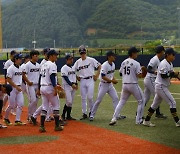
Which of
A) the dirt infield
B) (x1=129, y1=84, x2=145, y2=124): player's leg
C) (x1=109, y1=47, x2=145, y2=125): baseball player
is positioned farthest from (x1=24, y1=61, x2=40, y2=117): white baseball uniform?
(x1=129, y1=84, x2=145, y2=124): player's leg

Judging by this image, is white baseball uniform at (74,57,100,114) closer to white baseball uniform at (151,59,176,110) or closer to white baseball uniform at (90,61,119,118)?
white baseball uniform at (90,61,119,118)

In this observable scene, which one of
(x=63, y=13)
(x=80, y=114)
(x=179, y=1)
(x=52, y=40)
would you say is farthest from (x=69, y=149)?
(x=179, y=1)

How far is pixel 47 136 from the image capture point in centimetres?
965

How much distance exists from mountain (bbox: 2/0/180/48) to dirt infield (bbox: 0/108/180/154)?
206ft

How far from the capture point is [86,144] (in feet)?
28.3

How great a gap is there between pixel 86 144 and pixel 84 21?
7181 centimetres

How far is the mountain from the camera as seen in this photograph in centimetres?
7531

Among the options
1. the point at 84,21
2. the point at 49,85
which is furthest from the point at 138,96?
the point at 84,21

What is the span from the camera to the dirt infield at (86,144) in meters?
8.03

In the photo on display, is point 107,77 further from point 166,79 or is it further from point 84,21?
point 84,21

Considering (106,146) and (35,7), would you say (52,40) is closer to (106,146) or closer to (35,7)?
(35,7)

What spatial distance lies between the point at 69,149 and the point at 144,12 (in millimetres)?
73793

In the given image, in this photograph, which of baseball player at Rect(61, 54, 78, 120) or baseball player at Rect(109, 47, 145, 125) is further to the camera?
baseball player at Rect(61, 54, 78, 120)

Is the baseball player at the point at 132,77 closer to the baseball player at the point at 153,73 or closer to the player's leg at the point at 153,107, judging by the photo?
the player's leg at the point at 153,107
